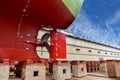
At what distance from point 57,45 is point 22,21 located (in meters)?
1.84

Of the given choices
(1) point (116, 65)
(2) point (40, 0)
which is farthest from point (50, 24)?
(1) point (116, 65)

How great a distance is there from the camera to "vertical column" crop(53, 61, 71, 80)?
333 centimetres

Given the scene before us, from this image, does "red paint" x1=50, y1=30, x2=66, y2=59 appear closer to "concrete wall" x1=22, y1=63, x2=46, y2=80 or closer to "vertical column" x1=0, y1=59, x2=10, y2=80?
"concrete wall" x1=22, y1=63, x2=46, y2=80

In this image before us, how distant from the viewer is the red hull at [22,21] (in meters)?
3.40

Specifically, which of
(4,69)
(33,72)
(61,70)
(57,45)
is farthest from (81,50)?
(4,69)

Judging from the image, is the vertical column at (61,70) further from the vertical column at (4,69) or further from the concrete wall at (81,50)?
the concrete wall at (81,50)

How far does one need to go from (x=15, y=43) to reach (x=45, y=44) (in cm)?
149

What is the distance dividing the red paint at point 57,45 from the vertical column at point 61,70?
1.32 meters

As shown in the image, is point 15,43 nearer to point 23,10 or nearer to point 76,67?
point 23,10

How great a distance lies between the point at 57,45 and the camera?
16.5 ft

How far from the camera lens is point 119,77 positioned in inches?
170

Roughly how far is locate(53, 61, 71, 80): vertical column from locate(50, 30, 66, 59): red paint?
1.32 metres

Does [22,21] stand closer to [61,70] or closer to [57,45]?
[57,45]

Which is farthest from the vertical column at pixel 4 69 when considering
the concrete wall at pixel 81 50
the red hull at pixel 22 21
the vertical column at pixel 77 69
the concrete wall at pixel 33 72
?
the concrete wall at pixel 81 50
